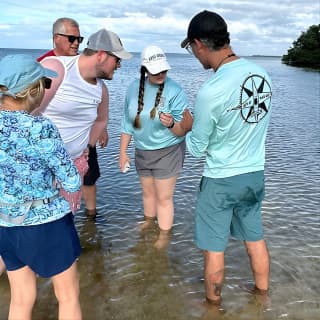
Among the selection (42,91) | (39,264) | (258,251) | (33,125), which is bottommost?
(258,251)

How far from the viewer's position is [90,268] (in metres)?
4.91

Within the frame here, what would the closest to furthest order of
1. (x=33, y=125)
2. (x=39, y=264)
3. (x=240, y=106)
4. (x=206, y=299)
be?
(x=33, y=125)
(x=39, y=264)
(x=240, y=106)
(x=206, y=299)

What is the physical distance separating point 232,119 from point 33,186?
1588mm

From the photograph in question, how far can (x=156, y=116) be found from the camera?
4.92m

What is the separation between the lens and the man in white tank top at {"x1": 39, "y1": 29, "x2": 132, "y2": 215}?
3965 mm

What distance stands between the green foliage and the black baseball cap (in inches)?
2666

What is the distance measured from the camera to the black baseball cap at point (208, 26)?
3334 millimetres

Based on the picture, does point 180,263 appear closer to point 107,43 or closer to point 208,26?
point 107,43

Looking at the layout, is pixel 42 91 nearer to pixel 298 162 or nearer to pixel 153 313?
pixel 153 313

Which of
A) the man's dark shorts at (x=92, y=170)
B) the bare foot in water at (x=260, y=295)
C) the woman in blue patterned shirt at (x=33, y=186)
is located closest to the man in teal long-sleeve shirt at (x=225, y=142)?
the bare foot in water at (x=260, y=295)

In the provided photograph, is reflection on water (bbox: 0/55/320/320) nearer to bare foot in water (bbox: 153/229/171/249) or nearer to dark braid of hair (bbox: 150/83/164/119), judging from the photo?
bare foot in water (bbox: 153/229/171/249)

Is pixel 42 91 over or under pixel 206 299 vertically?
over

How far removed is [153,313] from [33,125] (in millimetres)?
2290

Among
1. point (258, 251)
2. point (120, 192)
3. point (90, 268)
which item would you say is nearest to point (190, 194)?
point (120, 192)
